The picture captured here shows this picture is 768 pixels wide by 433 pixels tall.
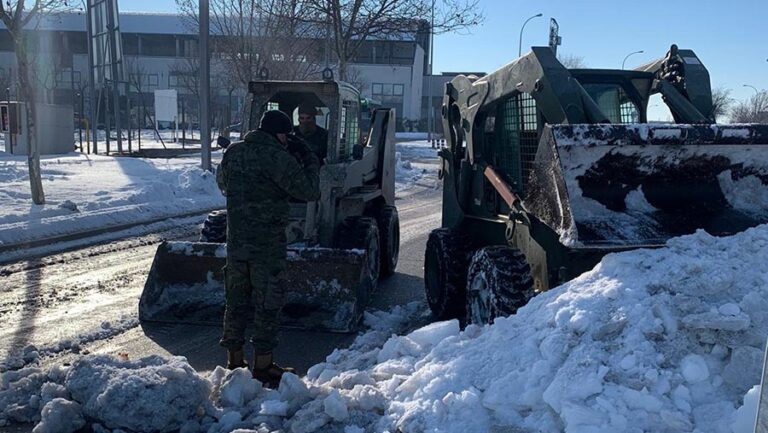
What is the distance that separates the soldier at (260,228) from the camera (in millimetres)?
4730

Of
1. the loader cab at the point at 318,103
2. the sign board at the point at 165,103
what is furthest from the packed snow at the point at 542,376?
the sign board at the point at 165,103

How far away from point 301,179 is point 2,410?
240 cm

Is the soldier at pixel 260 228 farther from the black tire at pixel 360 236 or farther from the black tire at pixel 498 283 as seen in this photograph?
the black tire at pixel 360 236

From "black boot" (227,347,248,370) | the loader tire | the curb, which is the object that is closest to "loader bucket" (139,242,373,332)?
Result: the loader tire

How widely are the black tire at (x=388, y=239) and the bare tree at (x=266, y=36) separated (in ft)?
41.6

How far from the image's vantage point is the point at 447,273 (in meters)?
6.46

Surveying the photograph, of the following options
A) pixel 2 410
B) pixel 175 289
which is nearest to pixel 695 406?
pixel 2 410

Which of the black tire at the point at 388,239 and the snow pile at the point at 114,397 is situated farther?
the black tire at the point at 388,239

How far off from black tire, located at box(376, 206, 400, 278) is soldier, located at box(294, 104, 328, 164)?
1.67 meters

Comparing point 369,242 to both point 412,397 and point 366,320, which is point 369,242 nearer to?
point 366,320

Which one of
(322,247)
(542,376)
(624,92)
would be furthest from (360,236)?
(542,376)

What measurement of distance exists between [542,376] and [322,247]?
160 inches

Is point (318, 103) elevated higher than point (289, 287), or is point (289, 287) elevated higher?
point (318, 103)

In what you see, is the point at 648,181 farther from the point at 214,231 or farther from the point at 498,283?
the point at 214,231
